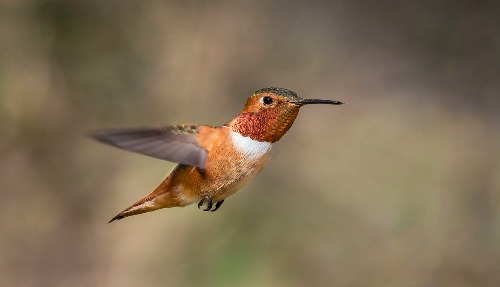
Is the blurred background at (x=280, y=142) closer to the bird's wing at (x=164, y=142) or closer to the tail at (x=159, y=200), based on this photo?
the tail at (x=159, y=200)

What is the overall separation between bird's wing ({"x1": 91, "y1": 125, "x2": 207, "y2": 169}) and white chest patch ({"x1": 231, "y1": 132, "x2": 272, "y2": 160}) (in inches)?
2.6

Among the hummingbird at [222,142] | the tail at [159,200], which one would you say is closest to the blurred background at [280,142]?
the tail at [159,200]

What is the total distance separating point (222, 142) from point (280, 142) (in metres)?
2.72

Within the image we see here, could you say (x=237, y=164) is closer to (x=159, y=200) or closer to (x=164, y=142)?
(x=164, y=142)

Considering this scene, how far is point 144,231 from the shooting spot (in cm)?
384

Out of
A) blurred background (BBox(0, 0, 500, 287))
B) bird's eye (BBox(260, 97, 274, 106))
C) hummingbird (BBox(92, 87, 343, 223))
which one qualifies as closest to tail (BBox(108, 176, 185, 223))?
hummingbird (BBox(92, 87, 343, 223))

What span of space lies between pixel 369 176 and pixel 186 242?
1.09 m

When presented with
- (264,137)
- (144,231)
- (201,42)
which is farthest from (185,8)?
(264,137)

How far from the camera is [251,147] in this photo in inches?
34.7

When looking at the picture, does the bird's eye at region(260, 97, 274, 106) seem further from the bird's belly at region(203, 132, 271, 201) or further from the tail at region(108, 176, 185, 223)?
the tail at region(108, 176, 185, 223)

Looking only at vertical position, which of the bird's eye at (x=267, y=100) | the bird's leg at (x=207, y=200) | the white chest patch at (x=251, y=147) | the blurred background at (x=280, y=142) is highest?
the bird's eye at (x=267, y=100)

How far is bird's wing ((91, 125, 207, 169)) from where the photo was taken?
0.84 metres

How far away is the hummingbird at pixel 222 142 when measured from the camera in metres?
0.84

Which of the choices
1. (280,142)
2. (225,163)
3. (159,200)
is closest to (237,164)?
(225,163)
